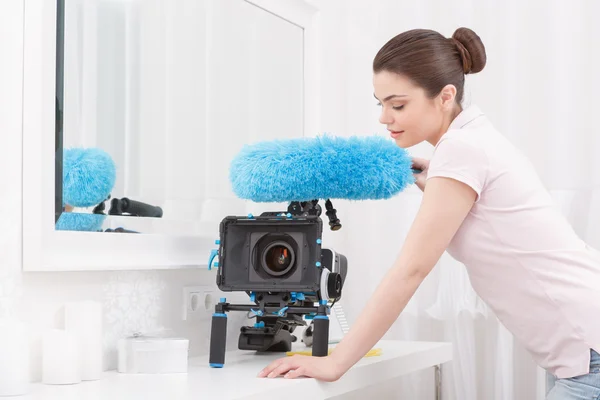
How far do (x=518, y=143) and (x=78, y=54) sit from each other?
124cm

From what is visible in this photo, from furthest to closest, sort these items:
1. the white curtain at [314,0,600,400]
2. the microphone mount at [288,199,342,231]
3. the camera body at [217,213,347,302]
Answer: the white curtain at [314,0,600,400]
the microphone mount at [288,199,342,231]
the camera body at [217,213,347,302]

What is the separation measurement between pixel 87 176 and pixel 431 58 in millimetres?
691

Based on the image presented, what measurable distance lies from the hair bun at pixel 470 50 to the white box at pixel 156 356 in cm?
76

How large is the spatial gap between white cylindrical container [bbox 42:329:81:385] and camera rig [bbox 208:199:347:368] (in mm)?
298

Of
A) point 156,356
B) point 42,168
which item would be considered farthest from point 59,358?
point 42,168

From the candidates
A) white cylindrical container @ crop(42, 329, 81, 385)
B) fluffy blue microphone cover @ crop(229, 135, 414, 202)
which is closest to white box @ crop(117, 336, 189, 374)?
white cylindrical container @ crop(42, 329, 81, 385)

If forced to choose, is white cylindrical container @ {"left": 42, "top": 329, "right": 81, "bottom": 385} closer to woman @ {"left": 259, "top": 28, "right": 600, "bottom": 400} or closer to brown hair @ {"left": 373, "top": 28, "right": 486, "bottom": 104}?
woman @ {"left": 259, "top": 28, "right": 600, "bottom": 400}

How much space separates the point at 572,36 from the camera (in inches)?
80.8

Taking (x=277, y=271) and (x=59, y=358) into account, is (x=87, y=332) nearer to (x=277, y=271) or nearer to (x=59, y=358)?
(x=59, y=358)

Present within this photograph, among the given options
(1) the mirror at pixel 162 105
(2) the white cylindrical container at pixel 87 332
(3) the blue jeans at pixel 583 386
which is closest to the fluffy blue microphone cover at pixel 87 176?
(1) the mirror at pixel 162 105

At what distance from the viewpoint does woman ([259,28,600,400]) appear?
1.26 m

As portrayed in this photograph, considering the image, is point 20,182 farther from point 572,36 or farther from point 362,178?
point 572,36

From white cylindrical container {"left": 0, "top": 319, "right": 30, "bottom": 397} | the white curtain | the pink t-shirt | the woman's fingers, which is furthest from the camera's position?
the white curtain

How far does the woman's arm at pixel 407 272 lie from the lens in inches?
49.9
